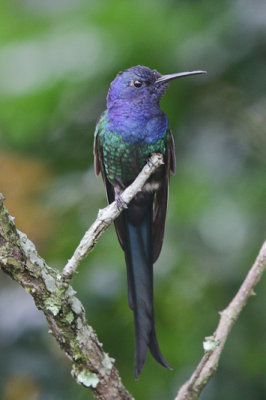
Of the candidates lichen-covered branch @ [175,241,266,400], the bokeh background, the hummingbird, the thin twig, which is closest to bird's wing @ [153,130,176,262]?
the hummingbird

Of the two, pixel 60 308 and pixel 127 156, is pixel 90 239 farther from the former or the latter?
pixel 127 156

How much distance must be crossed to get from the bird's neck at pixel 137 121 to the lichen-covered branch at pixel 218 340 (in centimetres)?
105

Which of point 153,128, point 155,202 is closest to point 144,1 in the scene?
point 153,128

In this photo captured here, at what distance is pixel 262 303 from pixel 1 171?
147cm

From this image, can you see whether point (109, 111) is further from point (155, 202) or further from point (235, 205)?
point (235, 205)

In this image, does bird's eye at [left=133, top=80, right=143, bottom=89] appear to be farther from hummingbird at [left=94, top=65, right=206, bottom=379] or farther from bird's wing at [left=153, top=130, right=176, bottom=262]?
bird's wing at [left=153, top=130, right=176, bottom=262]

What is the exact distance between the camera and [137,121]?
301cm

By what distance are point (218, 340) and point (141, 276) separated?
2.53ft

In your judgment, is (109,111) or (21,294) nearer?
(109,111)

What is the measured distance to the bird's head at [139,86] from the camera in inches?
119

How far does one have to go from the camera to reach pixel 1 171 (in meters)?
3.39

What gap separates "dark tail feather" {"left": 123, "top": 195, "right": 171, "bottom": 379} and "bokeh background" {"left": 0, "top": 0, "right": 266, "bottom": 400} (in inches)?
6.2

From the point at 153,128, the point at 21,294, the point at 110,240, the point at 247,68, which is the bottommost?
the point at 21,294

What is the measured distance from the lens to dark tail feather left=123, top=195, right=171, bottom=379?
2561mm
